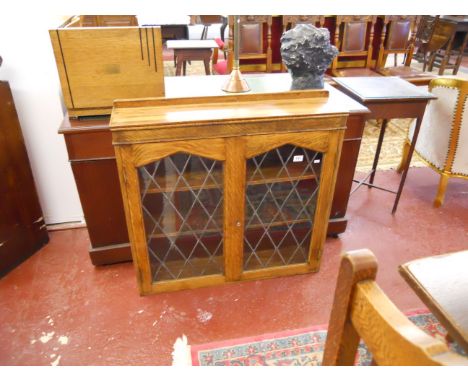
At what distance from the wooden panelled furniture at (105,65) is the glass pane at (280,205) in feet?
1.85

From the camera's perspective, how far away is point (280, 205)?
176cm

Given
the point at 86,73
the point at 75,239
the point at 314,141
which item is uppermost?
the point at 86,73

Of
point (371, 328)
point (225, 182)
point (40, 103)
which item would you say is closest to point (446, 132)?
point (225, 182)

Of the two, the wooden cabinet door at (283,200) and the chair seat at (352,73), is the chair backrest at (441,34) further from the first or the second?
the wooden cabinet door at (283,200)

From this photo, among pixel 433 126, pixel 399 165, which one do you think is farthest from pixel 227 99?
pixel 399 165

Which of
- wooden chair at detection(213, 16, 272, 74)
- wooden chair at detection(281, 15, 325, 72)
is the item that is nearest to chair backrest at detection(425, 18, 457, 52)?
wooden chair at detection(281, 15, 325, 72)

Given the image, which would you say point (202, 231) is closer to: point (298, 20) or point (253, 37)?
point (253, 37)

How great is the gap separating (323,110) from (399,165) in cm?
171

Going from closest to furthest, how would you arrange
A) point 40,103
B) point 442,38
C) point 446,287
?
point 446,287 → point 40,103 → point 442,38

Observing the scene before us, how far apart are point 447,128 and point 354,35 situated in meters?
1.94

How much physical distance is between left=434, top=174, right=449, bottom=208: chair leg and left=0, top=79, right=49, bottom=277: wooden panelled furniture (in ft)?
8.09

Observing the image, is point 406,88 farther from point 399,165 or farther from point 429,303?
point 429,303

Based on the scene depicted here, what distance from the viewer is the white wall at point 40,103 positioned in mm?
1754

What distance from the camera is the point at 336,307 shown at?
0.67m
